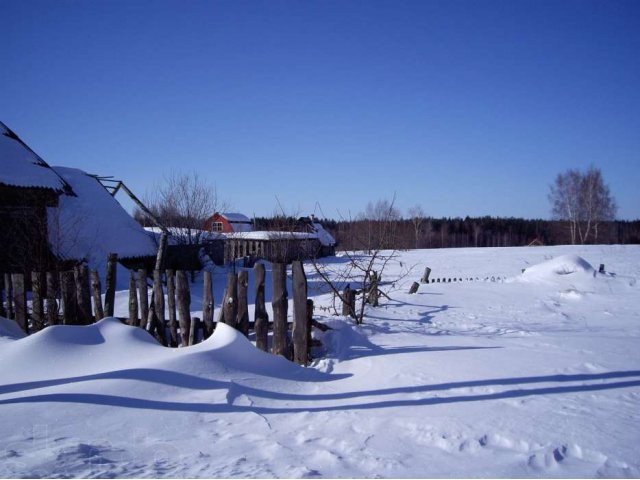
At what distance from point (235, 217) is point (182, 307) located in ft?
131

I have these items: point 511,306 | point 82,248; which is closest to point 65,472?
point 511,306

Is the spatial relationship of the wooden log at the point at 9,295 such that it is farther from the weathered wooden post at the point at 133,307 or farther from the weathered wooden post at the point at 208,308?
the weathered wooden post at the point at 208,308

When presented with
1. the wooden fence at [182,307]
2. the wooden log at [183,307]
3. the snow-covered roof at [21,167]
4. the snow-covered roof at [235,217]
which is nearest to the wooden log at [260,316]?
the wooden fence at [182,307]

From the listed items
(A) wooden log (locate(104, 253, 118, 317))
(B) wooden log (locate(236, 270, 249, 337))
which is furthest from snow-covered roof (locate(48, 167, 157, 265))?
(B) wooden log (locate(236, 270, 249, 337))

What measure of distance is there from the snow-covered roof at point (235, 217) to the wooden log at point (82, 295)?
3797 cm

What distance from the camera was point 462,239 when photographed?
232 ft

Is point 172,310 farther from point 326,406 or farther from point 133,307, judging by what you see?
point 326,406

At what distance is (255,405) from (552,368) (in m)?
3.17

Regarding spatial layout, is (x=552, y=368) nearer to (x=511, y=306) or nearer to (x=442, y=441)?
(x=442, y=441)

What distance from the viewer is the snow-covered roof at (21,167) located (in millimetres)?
12992

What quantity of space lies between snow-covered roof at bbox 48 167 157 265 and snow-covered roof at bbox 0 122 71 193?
3.32 ft

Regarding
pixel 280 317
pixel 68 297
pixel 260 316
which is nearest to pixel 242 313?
pixel 260 316

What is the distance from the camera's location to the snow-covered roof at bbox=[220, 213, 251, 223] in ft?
144

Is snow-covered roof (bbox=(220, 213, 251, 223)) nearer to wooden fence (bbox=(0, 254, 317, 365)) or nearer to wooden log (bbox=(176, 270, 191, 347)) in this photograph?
wooden fence (bbox=(0, 254, 317, 365))
